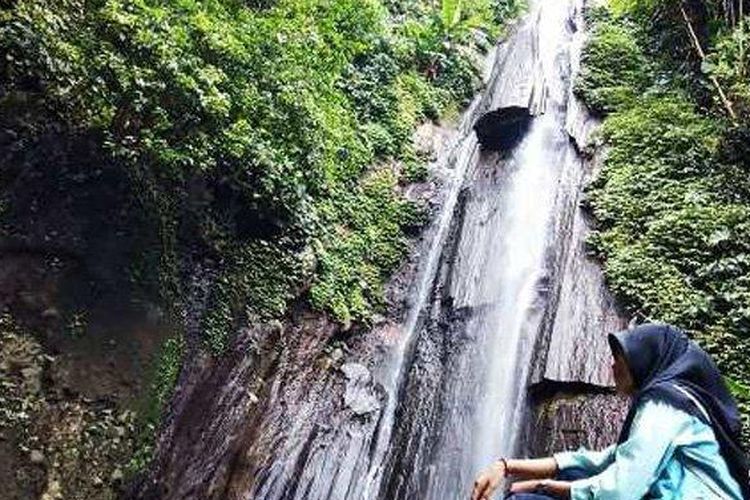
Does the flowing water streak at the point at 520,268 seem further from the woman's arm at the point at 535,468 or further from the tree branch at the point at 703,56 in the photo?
the woman's arm at the point at 535,468

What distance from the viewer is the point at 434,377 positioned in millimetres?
7797

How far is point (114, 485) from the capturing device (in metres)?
4.95

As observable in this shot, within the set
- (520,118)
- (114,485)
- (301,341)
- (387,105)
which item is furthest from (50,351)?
(520,118)

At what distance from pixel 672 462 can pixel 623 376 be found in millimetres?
451

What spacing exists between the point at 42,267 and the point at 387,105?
714 centimetres

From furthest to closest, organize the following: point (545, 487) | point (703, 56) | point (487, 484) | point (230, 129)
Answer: point (703, 56), point (230, 129), point (487, 484), point (545, 487)

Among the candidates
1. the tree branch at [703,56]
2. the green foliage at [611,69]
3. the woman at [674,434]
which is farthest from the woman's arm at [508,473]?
the green foliage at [611,69]

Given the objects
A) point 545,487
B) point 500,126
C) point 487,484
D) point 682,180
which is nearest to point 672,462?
point 545,487

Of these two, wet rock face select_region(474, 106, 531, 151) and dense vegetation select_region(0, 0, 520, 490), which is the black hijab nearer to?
dense vegetation select_region(0, 0, 520, 490)

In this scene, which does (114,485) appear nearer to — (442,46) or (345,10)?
(345,10)

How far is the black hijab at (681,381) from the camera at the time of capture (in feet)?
9.28

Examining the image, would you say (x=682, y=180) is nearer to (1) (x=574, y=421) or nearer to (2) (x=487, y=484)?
(1) (x=574, y=421)

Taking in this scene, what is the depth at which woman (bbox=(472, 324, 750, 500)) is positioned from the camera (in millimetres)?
2777

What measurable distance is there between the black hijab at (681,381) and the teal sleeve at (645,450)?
0.18 ft
